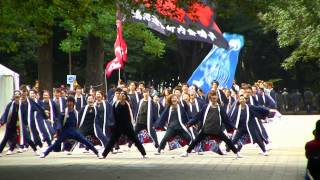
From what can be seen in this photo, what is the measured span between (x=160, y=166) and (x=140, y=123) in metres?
5.67

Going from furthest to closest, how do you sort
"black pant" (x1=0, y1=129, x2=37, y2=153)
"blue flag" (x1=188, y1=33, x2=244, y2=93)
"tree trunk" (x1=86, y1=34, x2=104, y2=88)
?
1. "tree trunk" (x1=86, y1=34, x2=104, y2=88)
2. "blue flag" (x1=188, y1=33, x2=244, y2=93)
3. "black pant" (x1=0, y1=129, x2=37, y2=153)

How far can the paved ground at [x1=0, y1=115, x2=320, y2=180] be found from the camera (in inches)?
624

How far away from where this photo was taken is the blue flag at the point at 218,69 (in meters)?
34.3

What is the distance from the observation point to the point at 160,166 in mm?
18125

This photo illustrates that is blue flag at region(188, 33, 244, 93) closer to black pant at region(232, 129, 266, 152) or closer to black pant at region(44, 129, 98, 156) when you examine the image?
black pant at region(232, 129, 266, 152)

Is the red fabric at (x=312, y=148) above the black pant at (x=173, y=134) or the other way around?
the other way around

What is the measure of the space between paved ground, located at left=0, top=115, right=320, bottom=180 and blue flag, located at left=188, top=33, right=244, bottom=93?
10.4 meters

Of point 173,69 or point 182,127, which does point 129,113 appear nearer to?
point 182,127

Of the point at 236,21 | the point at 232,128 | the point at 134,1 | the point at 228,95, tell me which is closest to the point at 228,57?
the point at 228,95

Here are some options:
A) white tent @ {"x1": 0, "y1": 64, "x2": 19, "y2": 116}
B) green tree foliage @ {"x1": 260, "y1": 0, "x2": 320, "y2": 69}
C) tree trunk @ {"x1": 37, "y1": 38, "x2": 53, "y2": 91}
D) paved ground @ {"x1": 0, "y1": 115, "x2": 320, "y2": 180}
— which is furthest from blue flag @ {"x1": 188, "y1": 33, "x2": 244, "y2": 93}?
paved ground @ {"x1": 0, "y1": 115, "x2": 320, "y2": 180}

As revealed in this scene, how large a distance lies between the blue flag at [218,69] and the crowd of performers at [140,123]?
937 cm

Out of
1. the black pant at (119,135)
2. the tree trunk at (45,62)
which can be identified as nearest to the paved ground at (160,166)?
the black pant at (119,135)

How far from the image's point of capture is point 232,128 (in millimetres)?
20547

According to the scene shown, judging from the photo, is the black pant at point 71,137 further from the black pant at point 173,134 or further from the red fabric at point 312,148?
the red fabric at point 312,148
